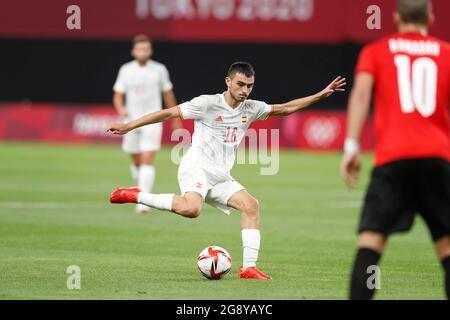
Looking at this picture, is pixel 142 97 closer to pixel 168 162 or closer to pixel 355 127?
pixel 168 162

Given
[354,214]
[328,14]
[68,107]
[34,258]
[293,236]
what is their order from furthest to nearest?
[68,107] → [328,14] → [354,214] → [293,236] → [34,258]

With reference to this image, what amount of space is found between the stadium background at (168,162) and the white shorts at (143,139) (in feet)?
3.80

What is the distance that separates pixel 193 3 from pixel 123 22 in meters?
2.17

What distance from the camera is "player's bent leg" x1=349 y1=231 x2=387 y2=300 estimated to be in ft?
27.0

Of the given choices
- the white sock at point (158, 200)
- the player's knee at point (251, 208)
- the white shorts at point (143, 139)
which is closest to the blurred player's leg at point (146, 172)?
the white shorts at point (143, 139)

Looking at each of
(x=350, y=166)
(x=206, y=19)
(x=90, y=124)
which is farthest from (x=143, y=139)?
(x=90, y=124)

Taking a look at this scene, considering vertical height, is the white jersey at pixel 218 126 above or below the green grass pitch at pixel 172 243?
above

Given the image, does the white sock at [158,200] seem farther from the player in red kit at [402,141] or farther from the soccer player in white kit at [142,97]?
the soccer player in white kit at [142,97]

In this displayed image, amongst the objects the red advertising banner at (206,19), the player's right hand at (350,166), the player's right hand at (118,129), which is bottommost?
the player's right hand at (350,166)

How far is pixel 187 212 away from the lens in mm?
11766

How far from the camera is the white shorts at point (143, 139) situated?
1950 cm
